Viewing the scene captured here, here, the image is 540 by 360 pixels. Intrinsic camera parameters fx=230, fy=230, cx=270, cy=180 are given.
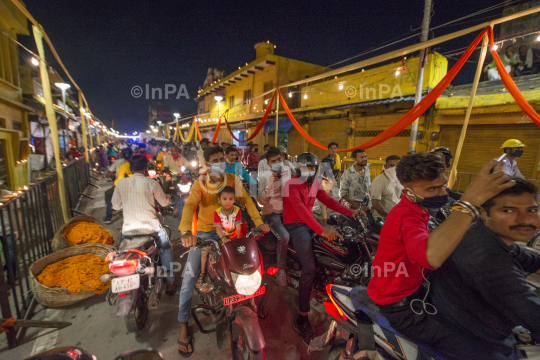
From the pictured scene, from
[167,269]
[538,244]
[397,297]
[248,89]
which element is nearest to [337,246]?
[397,297]

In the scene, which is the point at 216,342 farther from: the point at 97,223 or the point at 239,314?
the point at 97,223

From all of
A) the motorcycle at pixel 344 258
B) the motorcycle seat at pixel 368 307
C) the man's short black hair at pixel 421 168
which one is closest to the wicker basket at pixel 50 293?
the motorcycle at pixel 344 258

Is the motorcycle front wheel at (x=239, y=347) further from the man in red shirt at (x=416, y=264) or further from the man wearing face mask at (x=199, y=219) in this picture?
the man in red shirt at (x=416, y=264)

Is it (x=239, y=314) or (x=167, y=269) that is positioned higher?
(x=239, y=314)

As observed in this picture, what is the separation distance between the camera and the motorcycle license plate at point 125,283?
103 inches

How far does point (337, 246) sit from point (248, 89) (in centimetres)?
2431

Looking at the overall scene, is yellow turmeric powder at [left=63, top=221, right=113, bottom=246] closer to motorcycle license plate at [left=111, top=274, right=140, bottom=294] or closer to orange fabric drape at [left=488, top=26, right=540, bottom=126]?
motorcycle license plate at [left=111, top=274, right=140, bottom=294]

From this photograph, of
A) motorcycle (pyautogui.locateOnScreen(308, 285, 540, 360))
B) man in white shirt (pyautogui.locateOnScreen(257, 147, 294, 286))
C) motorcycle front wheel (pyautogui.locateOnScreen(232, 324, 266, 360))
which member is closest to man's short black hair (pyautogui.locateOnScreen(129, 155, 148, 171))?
man in white shirt (pyautogui.locateOnScreen(257, 147, 294, 286))

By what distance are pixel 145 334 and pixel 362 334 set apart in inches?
104

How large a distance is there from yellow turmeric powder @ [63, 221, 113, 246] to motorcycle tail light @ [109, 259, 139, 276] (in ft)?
6.95

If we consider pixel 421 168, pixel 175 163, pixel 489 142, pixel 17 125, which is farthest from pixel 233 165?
pixel 489 142

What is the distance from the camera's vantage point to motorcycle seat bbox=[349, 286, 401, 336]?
172cm

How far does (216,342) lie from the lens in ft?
9.18

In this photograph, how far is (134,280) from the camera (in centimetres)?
271
